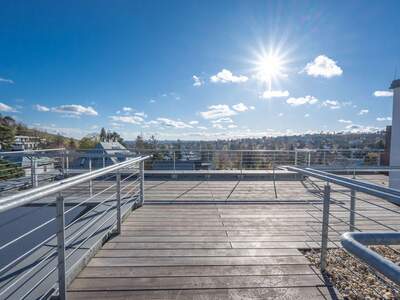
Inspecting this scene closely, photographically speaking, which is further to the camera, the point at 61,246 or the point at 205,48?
the point at 205,48

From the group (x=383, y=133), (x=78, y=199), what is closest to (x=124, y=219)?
(x=78, y=199)

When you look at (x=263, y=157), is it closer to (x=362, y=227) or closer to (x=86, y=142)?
(x=362, y=227)

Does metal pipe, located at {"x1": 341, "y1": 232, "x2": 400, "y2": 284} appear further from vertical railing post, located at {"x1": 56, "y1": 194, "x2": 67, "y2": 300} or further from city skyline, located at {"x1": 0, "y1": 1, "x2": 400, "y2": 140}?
city skyline, located at {"x1": 0, "y1": 1, "x2": 400, "y2": 140}

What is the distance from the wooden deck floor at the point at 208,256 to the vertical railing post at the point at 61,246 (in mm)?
130

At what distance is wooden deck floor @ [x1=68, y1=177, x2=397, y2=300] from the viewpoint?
1.55m

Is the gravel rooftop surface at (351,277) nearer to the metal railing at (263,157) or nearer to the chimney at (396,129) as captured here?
the chimney at (396,129)

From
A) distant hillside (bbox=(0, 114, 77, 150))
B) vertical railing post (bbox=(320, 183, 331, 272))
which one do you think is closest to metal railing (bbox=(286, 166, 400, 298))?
vertical railing post (bbox=(320, 183, 331, 272))

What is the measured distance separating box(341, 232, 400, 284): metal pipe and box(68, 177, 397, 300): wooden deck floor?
106 cm

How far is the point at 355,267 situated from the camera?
1.88m

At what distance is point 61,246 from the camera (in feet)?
4.48

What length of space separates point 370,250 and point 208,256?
5.27 feet

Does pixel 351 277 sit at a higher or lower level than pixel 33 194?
lower

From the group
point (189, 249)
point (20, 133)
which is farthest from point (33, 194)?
point (20, 133)

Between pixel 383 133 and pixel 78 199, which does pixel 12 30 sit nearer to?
pixel 78 199
